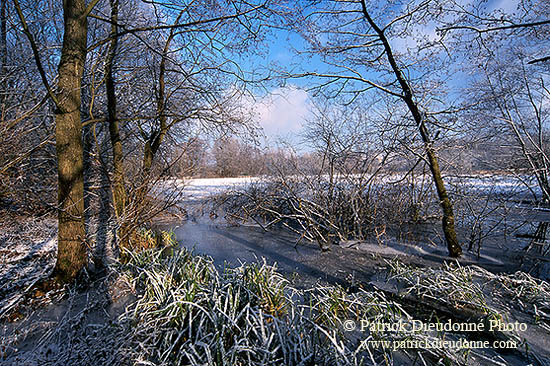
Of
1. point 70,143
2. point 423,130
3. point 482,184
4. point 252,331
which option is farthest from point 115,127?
point 482,184

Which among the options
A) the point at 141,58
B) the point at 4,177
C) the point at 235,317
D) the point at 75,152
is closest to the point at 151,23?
the point at 141,58

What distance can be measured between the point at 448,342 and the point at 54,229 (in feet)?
29.1

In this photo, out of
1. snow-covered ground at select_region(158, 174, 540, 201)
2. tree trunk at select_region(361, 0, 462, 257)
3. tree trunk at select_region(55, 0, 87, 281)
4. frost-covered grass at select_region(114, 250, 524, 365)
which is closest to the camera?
frost-covered grass at select_region(114, 250, 524, 365)

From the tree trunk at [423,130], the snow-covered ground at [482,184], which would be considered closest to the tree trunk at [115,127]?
the snow-covered ground at [482,184]

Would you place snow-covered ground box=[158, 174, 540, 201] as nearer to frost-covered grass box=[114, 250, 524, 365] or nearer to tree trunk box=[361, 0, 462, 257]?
tree trunk box=[361, 0, 462, 257]

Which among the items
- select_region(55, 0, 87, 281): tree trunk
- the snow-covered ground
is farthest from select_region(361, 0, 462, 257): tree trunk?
select_region(55, 0, 87, 281): tree trunk

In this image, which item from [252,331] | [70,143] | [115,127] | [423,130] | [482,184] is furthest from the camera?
Result: [482,184]

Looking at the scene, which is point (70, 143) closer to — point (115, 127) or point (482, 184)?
point (115, 127)

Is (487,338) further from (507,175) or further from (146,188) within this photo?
(146,188)

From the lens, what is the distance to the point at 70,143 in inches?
129

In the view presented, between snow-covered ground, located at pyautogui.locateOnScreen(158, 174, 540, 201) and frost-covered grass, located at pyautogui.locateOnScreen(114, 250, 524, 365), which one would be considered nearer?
frost-covered grass, located at pyautogui.locateOnScreen(114, 250, 524, 365)

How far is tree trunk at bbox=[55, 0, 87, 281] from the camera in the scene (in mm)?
3256

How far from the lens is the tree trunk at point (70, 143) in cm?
326

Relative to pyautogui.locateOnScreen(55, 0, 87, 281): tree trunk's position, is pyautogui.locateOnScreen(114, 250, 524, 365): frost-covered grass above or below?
below
